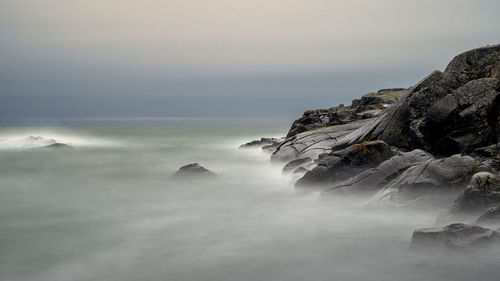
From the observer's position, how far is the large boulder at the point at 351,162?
43.3 ft

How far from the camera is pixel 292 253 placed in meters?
8.10

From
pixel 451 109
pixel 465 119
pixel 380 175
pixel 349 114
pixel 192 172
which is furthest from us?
pixel 349 114

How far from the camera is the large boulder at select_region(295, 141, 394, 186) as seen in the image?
43.3 feet

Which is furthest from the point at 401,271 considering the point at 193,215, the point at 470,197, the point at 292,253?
the point at 193,215

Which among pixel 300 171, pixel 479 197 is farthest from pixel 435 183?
pixel 300 171

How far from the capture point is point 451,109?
503 inches

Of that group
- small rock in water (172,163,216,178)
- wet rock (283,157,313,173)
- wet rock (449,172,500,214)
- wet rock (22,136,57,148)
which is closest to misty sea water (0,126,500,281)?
wet rock (449,172,500,214)

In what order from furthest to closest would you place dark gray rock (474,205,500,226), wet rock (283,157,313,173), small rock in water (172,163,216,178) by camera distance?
1. wet rock (283,157,313,173)
2. small rock in water (172,163,216,178)
3. dark gray rock (474,205,500,226)

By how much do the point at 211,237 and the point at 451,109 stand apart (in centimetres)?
851

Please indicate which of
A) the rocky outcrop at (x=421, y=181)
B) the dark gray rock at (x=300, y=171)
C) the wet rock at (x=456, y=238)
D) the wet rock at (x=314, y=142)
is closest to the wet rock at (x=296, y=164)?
the wet rock at (x=314, y=142)

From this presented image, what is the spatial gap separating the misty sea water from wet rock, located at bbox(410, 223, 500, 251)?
18 centimetres

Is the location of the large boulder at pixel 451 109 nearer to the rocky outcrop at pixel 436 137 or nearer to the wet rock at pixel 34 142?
A: the rocky outcrop at pixel 436 137

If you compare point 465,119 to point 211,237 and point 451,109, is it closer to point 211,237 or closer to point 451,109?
point 451,109

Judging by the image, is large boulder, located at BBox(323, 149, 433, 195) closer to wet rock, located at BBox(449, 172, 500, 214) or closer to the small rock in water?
wet rock, located at BBox(449, 172, 500, 214)
